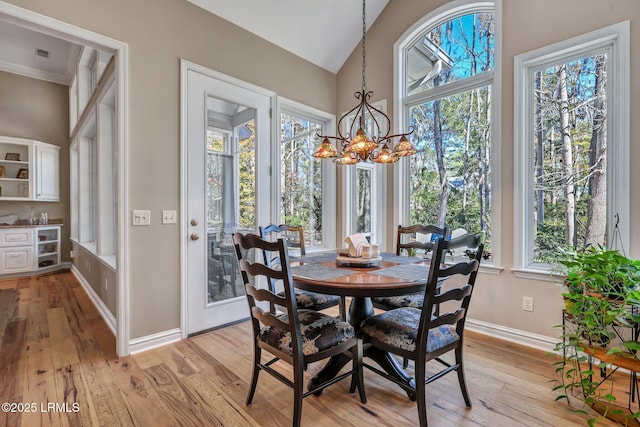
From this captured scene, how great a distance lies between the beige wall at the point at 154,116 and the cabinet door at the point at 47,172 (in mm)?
4435

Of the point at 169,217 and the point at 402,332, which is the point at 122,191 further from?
the point at 402,332

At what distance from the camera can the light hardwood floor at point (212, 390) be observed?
64.4 inches

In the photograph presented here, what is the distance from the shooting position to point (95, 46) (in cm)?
227

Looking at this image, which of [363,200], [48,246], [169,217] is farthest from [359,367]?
[48,246]

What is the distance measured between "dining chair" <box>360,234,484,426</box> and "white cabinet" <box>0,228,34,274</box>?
5945 mm

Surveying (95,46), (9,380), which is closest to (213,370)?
(9,380)

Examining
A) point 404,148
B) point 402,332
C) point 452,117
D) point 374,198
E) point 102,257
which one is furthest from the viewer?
point 374,198

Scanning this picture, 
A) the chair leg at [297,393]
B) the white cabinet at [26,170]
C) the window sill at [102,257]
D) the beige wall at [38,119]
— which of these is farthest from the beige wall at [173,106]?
the beige wall at [38,119]

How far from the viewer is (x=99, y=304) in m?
3.36

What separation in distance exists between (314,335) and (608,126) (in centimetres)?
261

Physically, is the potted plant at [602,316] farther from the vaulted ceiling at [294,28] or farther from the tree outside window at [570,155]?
the vaulted ceiling at [294,28]

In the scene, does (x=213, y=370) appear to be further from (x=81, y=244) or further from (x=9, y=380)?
(x=81, y=244)

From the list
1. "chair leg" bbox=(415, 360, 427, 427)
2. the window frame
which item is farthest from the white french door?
"chair leg" bbox=(415, 360, 427, 427)

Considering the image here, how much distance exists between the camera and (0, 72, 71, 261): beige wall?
16.9 ft
